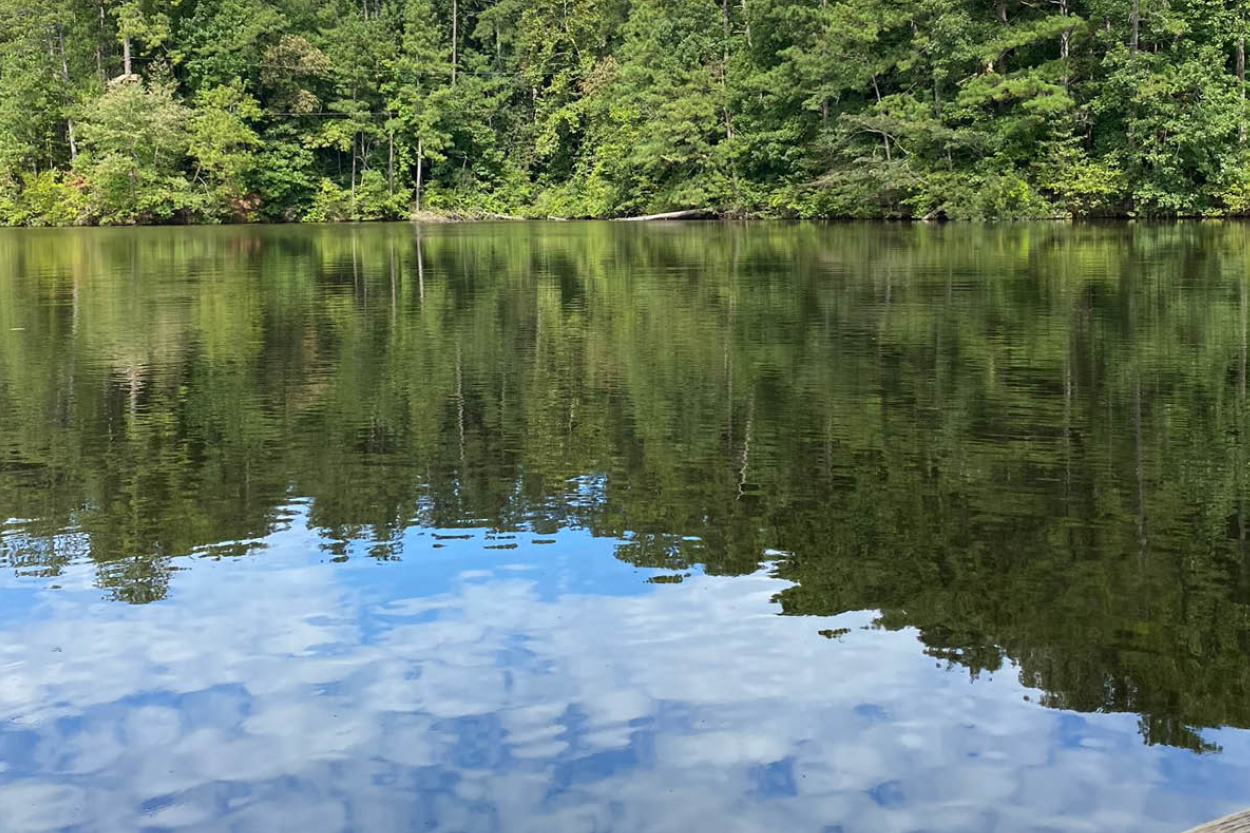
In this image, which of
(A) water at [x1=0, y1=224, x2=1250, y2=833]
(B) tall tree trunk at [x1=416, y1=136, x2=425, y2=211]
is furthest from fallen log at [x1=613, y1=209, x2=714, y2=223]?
(A) water at [x1=0, y1=224, x2=1250, y2=833]

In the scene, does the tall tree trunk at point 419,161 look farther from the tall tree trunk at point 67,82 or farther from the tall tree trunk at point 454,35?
the tall tree trunk at point 67,82

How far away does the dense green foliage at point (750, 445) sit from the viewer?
5.96 metres

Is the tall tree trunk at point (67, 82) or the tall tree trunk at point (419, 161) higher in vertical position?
the tall tree trunk at point (67, 82)

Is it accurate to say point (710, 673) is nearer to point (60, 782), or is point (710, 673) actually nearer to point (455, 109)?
point (60, 782)

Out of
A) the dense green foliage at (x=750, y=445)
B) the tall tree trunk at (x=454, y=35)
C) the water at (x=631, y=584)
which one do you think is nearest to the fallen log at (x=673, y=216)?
the tall tree trunk at (x=454, y=35)

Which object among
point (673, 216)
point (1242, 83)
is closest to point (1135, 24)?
point (1242, 83)

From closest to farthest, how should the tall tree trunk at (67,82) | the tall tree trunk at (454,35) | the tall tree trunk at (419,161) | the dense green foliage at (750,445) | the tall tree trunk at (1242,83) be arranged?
1. the dense green foliage at (750,445)
2. the tall tree trunk at (1242,83)
3. the tall tree trunk at (67,82)
4. the tall tree trunk at (419,161)
5. the tall tree trunk at (454,35)

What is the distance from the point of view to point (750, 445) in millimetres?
9219

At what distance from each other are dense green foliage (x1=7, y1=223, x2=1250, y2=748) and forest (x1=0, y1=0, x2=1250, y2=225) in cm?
2740

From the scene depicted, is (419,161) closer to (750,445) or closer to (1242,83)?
(1242,83)

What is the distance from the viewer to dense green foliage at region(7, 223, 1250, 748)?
596cm

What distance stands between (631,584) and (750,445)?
3.08 m

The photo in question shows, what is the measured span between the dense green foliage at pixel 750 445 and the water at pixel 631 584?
4cm

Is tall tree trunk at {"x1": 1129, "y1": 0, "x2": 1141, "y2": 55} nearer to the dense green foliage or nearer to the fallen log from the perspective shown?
the fallen log
